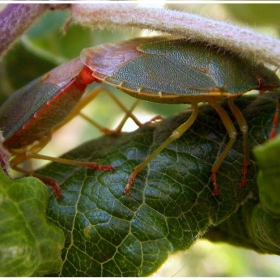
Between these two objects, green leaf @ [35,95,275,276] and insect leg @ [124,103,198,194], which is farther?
insect leg @ [124,103,198,194]

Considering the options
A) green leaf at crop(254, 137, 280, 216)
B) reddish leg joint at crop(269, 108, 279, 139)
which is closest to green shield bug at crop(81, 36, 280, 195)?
reddish leg joint at crop(269, 108, 279, 139)

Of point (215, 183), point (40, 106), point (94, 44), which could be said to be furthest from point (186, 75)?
point (94, 44)

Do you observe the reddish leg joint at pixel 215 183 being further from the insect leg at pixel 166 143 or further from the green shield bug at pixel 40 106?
the green shield bug at pixel 40 106

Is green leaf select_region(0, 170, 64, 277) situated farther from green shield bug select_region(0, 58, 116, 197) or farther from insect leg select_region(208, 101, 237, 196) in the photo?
insect leg select_region(208, 101, 237, 196)

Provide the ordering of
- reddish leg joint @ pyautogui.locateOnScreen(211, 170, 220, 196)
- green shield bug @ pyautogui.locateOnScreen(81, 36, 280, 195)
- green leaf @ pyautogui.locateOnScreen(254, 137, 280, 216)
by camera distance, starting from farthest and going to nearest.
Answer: green shield bug @ pyautogui.locateOnScreen(81, 36, 280, 195) < reddish leg joint @ pyautogui.locateOnScreen(211, 170, 220, 196) < green leaf @ pyautogui.locateOnScreen(254, 137, 280, 216)

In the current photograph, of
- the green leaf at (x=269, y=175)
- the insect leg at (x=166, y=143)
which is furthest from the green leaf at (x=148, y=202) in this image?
the green leaf at (x=269, y=175)

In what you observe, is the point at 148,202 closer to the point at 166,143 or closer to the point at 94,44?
the point at 166,143
